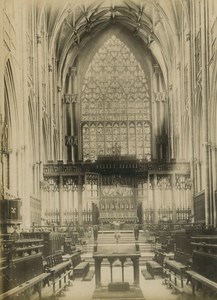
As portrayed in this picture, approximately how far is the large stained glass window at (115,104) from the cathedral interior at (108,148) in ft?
0.26

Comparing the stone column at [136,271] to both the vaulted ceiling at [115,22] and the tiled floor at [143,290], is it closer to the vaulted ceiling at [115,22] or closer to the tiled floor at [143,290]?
the tiled floor at [143,290]

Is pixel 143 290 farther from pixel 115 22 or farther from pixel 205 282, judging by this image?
pixel 115 22

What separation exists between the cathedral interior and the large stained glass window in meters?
0.08

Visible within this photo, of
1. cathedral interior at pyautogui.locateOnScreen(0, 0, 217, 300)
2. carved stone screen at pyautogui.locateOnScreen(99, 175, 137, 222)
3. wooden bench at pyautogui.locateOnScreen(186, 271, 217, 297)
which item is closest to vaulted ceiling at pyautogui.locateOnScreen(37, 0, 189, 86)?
cathedral interior at pyautogui.locateOnScreen(0, 0, 217, 300)

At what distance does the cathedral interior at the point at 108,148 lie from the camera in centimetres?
1393

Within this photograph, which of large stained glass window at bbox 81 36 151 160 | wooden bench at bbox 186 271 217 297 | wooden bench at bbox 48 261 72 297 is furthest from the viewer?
large stained glass window at bbox 81 36 151 160

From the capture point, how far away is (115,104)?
44375 millimetres

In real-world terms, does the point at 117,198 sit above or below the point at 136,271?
above

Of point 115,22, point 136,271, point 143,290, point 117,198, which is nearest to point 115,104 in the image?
point 115,22

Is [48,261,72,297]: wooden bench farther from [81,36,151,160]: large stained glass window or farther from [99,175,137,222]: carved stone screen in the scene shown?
[81,36,151,160]: large stained glass window

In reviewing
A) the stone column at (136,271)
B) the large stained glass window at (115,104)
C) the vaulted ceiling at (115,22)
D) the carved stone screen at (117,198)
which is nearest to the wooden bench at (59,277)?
the stone column at (136,271)

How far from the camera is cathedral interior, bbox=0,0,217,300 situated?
13.9m

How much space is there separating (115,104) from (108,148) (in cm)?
340

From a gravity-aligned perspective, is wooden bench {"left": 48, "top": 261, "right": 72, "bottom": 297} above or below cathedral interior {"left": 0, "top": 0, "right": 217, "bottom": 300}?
below
